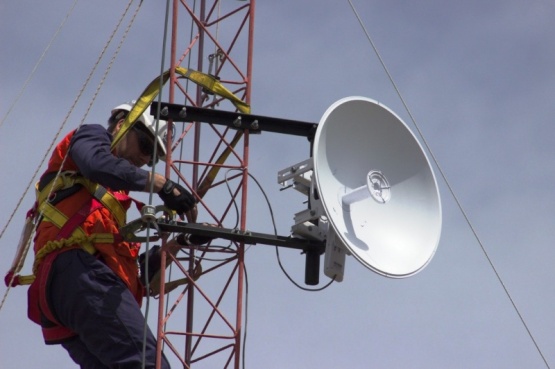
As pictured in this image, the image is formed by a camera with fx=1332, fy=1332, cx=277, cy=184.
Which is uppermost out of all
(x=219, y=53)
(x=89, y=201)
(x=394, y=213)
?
(x=219, y=53)

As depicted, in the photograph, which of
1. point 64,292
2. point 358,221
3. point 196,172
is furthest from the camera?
point 196,172

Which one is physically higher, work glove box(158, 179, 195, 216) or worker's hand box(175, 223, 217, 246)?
worker's hand box(175, 223, 217, 246)

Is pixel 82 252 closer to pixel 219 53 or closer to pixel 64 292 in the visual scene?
pixel 64 292

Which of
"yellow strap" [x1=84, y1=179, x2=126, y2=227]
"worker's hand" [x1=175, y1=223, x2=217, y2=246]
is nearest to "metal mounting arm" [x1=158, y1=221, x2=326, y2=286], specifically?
"worker's hand" [x1=175, y1=223, x2=217, y2=246]

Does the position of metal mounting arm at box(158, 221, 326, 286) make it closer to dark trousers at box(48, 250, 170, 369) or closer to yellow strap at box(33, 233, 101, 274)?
yellow strap at box(33, 233, 101, 274)

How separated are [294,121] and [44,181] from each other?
10.1 ft

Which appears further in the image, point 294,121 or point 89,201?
point 294,121

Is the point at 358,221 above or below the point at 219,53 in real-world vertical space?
below

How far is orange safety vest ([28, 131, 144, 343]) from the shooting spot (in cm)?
1324

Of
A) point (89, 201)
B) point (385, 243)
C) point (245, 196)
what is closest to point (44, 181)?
point (89, 201)

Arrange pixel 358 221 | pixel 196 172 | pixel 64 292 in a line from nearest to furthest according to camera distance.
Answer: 1. pixel 64 292
2. pixel 358 221
3. pixel 196 172

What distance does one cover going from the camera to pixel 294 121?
15.1 meters

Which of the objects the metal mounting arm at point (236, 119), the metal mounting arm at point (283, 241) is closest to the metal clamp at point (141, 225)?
the metal mounting arm at point (283, 241)

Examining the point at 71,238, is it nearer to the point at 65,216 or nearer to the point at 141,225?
the point at 65,216
